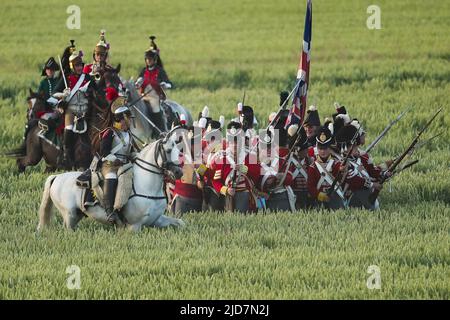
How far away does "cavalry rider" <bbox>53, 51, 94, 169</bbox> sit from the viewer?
22.5 metres

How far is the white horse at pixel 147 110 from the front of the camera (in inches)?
961

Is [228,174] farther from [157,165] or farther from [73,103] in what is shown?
[73,103]

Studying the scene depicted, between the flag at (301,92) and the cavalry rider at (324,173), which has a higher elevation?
the flag at (301,92)

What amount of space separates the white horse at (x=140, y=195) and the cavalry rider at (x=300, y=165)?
2.23 meters

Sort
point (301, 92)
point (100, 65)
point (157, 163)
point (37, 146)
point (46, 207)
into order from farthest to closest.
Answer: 1. point (37, 146)
2. point (100, 65)
3. point (301, 92)
4. point (46, 207)
5. point (157, 163)

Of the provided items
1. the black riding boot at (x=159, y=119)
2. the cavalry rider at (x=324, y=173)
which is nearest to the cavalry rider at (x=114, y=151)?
the cavalry rider at (x=324, y=173)

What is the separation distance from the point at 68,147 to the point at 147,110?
2.77m

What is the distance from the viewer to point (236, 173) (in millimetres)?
18891

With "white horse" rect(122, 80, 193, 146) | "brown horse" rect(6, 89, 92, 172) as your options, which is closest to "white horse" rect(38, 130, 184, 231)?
"brown horse" rect(6, 89, 92, 172)

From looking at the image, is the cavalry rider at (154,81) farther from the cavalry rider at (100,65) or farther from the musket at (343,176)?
the musket at (343,176)

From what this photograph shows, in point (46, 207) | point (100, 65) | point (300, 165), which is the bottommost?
point (46, 207)

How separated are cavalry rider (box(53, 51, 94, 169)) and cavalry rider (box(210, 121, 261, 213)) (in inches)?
159

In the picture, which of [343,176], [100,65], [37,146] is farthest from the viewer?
[37,146]

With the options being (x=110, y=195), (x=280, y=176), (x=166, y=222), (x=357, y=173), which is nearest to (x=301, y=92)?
(x=357, y=173)
